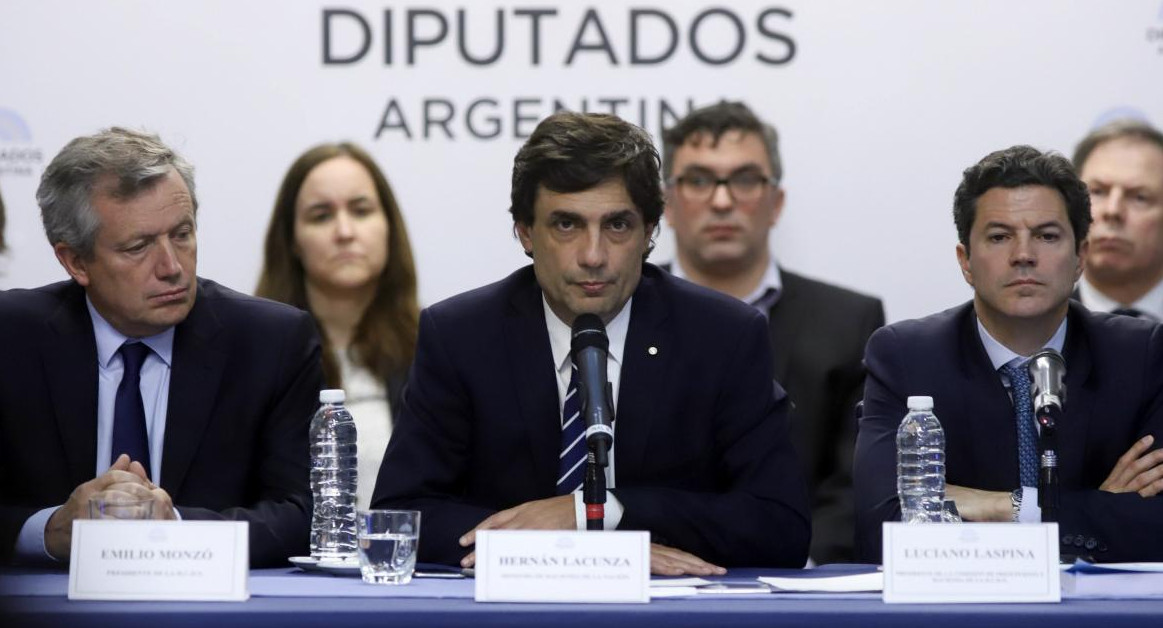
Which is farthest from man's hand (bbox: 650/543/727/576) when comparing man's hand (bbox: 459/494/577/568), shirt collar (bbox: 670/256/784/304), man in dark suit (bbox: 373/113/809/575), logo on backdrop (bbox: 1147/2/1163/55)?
logo on backdrop (bbox: 1147/2/1163/55)

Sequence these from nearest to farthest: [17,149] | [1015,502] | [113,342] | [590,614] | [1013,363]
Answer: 1. [590,614]
2. [1015,502]
3. [113,342]
4. [1013,363]
5. [17,149]

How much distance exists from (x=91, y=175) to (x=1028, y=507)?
228 cm

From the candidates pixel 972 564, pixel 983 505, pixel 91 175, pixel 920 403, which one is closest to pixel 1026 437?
pixel 983 505

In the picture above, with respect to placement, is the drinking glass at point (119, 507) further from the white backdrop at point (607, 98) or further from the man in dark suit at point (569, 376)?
the white backdrop at point (607, 98)

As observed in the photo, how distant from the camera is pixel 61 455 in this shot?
3771mm

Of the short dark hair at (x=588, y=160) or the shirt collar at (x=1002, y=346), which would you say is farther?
the shirt collar at (x=1002, y=346)

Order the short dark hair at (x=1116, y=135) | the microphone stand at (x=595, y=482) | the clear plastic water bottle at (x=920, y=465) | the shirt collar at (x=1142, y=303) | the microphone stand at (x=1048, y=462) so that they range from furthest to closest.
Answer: the shirt collar at (x=1142, y=303), the short dark hair at (x=1116, y=135), the clear plastic water bottle at (x=920, y=465), the microphone stand at (x=1048, y=462), the microphone stand at (x=595, y=482)

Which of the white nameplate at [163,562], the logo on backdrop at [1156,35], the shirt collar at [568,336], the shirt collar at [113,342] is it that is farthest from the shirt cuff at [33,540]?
the logo on backdrop at [1156,35]

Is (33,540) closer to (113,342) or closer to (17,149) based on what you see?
(113,342)

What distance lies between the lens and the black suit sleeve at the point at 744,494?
3479 millimetres

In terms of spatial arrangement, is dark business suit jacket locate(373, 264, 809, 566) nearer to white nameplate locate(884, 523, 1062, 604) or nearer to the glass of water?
the glass of water

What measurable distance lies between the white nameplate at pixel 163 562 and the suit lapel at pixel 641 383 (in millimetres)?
1287

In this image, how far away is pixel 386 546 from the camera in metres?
2.88

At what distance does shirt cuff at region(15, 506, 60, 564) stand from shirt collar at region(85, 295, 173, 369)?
1.74 ft
